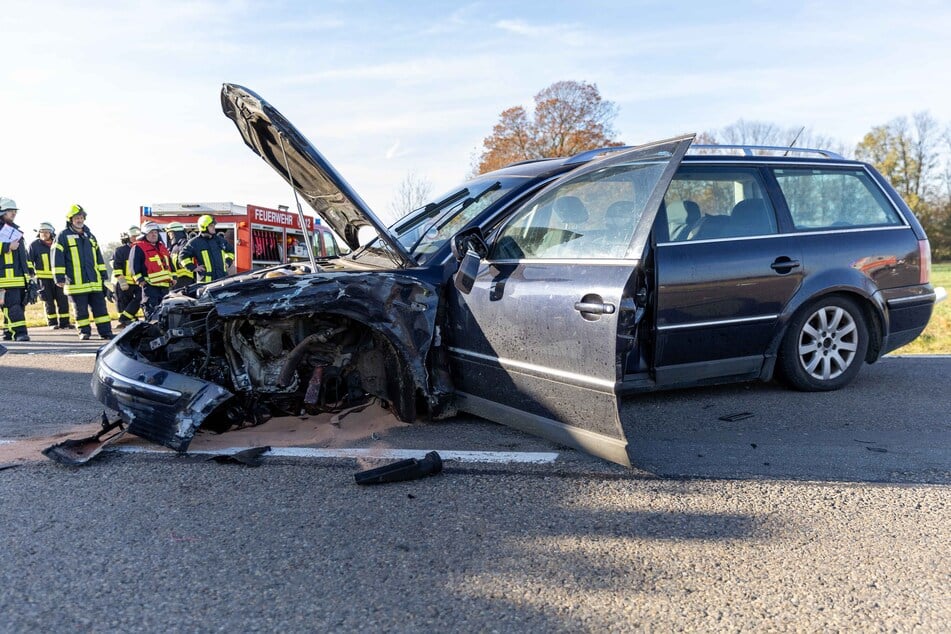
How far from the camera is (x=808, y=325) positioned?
4891 millimetres

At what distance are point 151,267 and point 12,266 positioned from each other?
1.84m

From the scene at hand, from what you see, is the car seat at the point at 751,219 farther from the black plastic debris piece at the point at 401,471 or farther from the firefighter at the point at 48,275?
the firefighter at the point at 48,275

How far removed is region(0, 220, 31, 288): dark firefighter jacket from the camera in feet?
32.4

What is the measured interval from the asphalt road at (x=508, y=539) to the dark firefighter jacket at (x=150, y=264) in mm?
7295

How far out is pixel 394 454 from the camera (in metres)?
3.84

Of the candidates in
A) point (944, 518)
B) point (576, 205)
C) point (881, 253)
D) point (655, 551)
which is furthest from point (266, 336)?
point (881, 253)

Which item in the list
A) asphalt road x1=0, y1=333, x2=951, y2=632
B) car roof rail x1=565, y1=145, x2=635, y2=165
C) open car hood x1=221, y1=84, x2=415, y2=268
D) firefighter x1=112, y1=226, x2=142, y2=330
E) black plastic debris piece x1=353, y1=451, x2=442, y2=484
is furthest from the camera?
firefighter x1=112, y1=226, x2=142, y2=330

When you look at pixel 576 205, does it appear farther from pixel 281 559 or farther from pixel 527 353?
pixel 281 559

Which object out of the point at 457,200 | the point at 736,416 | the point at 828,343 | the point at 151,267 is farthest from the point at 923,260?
the point at 151,267

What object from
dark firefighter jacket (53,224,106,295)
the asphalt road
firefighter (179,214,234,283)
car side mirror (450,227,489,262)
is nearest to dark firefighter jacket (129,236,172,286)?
firefighter (179,214,234,283)

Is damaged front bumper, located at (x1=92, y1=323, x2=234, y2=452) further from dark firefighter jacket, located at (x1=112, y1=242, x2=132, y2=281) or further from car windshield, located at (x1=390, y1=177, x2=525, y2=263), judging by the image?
dark firefighter jacket, located at (x1=112, y1=242, x2=132, y2=281)

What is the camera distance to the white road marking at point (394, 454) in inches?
148

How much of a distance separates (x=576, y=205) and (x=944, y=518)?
230 cm

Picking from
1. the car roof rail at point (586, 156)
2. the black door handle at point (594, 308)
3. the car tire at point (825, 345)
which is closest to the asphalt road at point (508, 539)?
the car tire at point (825, 345)
